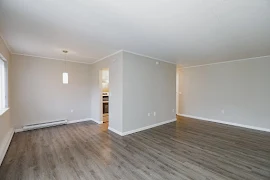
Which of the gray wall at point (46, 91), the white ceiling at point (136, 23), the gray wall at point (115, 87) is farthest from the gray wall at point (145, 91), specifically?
the gray wall at point (46, 91)

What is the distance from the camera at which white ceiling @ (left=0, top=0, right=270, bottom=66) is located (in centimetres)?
180

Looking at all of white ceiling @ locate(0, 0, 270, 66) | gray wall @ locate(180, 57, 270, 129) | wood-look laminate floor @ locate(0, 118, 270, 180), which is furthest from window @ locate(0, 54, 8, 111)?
gray wall @ locate(180, 57, 270, 129)

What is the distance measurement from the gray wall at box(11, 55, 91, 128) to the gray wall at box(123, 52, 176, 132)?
2.53 metres

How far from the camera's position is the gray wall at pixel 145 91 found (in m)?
4.07

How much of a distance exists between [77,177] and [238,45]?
4.44m

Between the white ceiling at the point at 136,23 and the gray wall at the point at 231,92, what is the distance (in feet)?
4.86

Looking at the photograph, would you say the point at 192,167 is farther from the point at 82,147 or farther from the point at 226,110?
the point at 226,110

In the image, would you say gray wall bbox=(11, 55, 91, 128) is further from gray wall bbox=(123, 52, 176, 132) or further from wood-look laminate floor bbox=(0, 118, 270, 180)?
gray wall bbox=(123, 52, 176, 132)

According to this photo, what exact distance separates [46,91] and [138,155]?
4006mm

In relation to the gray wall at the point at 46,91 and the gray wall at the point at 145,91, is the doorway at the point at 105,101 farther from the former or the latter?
the gray wall at the point at 145,91

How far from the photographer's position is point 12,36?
2.90 metres

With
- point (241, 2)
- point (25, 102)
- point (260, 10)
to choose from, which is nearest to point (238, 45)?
point (260, 10)

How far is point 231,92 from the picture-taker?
5.18m

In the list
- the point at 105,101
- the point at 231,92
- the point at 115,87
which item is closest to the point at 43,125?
the point at 105,101
